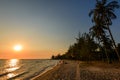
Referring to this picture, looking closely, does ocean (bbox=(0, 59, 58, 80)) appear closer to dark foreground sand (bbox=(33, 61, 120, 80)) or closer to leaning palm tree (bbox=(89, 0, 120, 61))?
dark foreground sand (bbox=(33, 61, 120, 80))

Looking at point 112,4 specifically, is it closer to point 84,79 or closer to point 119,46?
point 84,79

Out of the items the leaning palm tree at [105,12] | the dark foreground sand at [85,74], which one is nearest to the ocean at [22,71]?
the dark foreground sand at [85,74]

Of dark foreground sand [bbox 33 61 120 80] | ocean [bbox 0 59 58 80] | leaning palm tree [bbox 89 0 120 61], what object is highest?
leaning palm tree [bbox 89 0 120 61]

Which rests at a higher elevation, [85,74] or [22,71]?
[22,71]

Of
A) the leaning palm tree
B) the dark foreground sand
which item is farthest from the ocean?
the leaning palm tree

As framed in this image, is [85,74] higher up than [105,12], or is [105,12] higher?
[105,12]

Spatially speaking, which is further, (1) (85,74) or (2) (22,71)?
(2) (22,71)

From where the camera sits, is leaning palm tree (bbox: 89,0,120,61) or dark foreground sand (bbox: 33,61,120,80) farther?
leaning palm tree (bbox: 89,0,120,61)

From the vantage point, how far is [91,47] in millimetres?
61844

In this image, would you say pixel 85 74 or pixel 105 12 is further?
pixel 105 12

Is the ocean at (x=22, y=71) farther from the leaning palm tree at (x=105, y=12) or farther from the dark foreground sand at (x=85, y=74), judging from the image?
the leaning palm tree at (x=105, y=12)

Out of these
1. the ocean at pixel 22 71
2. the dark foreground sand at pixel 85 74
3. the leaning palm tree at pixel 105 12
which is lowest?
the dark foreground sand at pixel 85 74

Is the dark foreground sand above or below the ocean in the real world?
below

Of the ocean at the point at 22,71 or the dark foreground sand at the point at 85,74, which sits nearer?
the dark foreground sand at the point at 85,74
